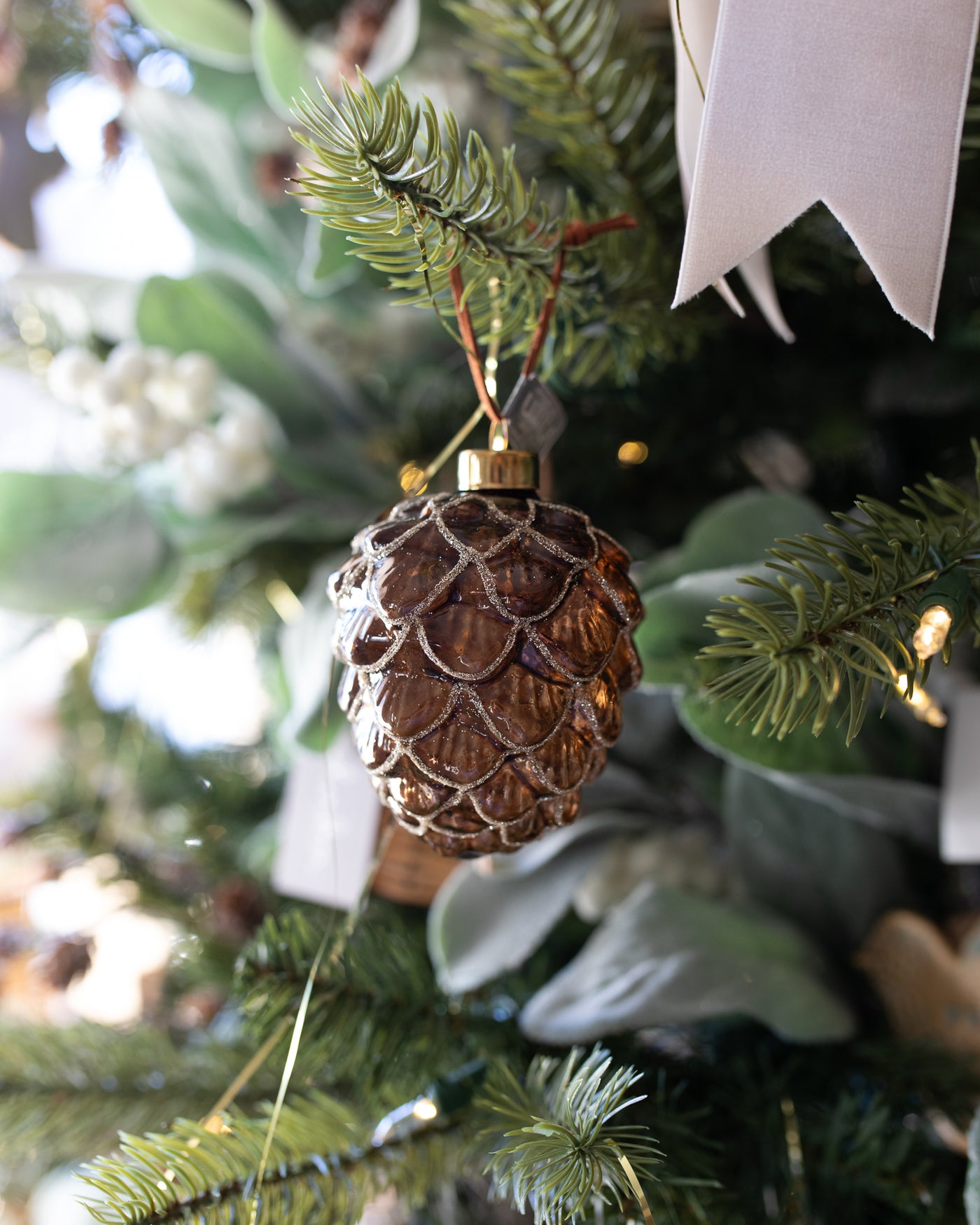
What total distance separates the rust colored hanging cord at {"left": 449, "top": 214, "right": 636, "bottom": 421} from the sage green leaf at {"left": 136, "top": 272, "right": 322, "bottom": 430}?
0.75 ft

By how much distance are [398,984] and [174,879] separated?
316mm

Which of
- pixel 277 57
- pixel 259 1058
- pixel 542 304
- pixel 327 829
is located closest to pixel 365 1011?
pixel 259 1058

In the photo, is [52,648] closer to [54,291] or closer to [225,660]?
[225,660]

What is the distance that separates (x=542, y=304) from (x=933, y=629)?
0.14 metres

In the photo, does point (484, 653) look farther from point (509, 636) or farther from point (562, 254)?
point (562, 254)

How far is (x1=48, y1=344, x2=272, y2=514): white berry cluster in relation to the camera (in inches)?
16.4

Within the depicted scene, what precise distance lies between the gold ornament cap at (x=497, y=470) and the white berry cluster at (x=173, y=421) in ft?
0.71

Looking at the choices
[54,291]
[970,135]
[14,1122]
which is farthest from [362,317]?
[14,1122]

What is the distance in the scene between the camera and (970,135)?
0.31 metres

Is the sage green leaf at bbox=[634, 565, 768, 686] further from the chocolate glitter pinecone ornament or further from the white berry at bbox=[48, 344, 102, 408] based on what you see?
the white berry at bbox=[48, 344, 102, 408]

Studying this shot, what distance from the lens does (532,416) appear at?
10.7 inches

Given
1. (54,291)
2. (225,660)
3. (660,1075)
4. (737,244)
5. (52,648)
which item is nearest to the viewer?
(737,244)

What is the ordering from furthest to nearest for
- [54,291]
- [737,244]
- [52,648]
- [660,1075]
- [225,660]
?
[52,648], [225,660], [54,291], [660,1075], [737,244]

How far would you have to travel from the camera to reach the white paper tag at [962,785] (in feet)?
1.02
